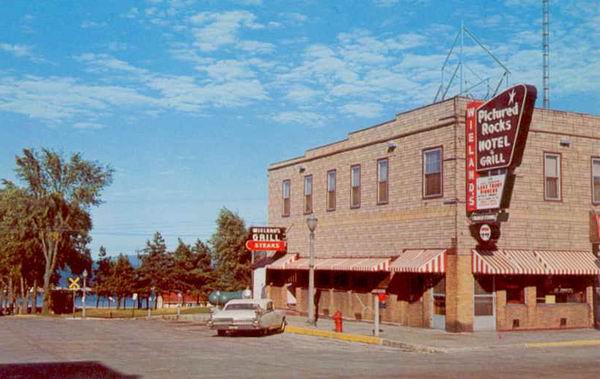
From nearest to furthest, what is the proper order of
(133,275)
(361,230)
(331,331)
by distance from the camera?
(331,331)
(361,230)
(133,275)

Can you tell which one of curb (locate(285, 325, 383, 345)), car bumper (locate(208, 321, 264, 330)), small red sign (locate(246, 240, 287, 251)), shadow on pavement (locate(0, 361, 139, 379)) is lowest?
shadow on pavement (locate(0, 361, 139, 379))

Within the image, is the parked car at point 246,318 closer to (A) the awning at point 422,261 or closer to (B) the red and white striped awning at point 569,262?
(A) the awning at point 422,261

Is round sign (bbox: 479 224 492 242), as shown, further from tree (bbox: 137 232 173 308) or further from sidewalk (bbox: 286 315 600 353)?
tree (bbox: 137 232 173 308)

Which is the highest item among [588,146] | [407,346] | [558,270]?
[588,146]

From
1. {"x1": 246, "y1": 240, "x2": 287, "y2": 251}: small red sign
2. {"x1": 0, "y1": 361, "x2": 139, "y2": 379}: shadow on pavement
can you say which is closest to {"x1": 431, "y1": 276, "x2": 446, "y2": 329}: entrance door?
{"x1": 246, "y1": 240, "x2": 287, "y2": 251}: small red sign

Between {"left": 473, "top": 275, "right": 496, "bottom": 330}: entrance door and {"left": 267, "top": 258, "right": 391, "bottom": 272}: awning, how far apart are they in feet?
14.1

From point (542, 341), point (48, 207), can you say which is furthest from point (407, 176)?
point (48, 207)

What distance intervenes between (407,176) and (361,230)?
4464 millimetres

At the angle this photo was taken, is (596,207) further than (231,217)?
No

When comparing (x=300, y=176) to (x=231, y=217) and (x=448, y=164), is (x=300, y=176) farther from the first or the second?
(x=231, y=217)

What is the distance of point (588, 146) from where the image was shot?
31906mm

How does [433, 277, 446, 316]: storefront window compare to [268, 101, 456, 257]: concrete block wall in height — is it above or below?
below

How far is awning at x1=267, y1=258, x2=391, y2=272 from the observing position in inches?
1283

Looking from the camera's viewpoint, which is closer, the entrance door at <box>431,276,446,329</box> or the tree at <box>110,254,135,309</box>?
the entrance door at <box>431,276,446,329</box>
